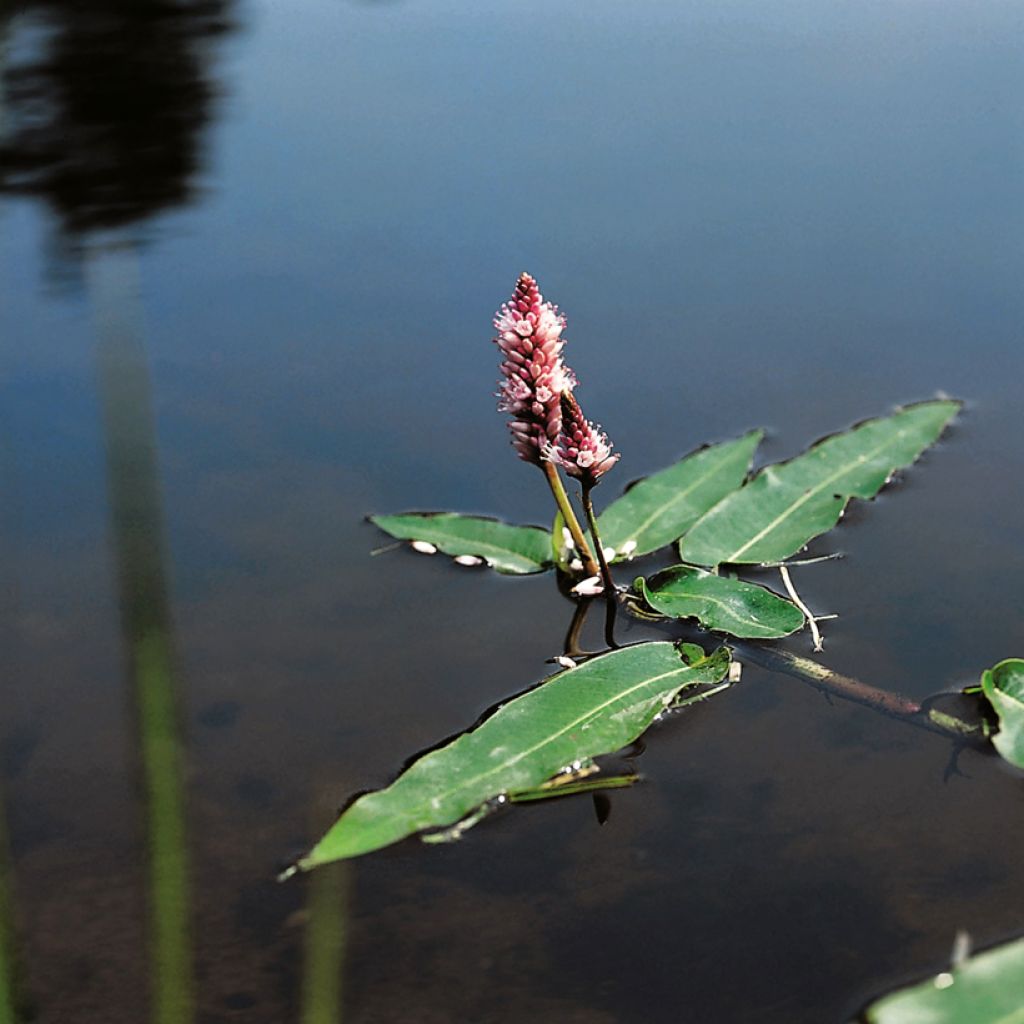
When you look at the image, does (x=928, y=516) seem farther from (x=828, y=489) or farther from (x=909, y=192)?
(x=909, y=192)

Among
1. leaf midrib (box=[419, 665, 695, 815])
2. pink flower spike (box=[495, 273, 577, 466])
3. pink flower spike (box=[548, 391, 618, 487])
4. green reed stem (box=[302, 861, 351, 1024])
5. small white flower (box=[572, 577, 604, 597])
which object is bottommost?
small white flower (box=[572, 577, 604, 597])

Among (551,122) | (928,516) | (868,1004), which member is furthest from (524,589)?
(551,122)

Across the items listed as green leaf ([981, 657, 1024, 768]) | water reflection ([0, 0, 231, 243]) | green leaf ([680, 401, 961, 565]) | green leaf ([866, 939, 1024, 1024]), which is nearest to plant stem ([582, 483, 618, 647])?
green leaf ([680, 401, 961, 565])

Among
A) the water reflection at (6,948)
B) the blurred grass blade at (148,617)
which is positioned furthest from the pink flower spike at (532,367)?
the water reflection at (6,948)

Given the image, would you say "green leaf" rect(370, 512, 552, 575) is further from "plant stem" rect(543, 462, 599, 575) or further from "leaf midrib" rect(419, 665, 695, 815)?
"leaf midrib" rect(419, 665, 695, 815)

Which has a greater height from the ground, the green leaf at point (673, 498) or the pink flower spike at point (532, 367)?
the pink flower spike at point (532, 367)

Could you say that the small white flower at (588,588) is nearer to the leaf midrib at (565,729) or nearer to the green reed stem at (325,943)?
the leaf midrib at (565,729)
